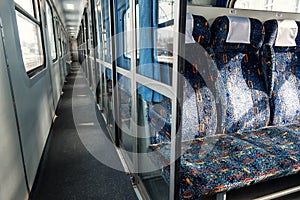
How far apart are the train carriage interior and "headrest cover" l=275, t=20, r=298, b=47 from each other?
10 mm

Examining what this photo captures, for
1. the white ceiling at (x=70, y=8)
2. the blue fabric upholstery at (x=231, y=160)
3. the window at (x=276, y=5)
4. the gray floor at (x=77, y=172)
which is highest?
the white ceiling at (x=70, y=8)

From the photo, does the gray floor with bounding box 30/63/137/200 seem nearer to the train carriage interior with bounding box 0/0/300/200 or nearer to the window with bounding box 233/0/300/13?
the train carriage interior with bounding box 0/0/300/200

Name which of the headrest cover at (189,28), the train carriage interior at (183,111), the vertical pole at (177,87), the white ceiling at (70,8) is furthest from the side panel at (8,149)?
the white ceiling at (70,8)

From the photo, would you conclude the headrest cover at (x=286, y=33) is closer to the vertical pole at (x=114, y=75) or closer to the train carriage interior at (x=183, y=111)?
the train carriage interior at (x=183, y=111)

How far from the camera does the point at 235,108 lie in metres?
1.85

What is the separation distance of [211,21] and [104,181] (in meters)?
1.80

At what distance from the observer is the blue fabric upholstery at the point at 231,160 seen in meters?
1.22

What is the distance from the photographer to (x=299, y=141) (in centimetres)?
169

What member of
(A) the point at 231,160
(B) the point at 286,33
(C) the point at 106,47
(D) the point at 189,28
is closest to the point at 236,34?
(D) the point at 189,28

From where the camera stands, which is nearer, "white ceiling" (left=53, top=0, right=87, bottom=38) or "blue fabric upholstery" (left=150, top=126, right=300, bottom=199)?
"blue fabric upholstery" (left=150, top=126, right=300, bottom=199)

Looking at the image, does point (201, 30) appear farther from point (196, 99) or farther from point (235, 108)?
point (235, 108)

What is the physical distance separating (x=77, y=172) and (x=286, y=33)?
2.49 metres

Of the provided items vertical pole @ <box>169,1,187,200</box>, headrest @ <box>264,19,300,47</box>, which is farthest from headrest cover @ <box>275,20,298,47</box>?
vertical pole @ <box>169,1,187,200</box>

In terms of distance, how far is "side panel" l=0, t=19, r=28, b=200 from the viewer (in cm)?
126
